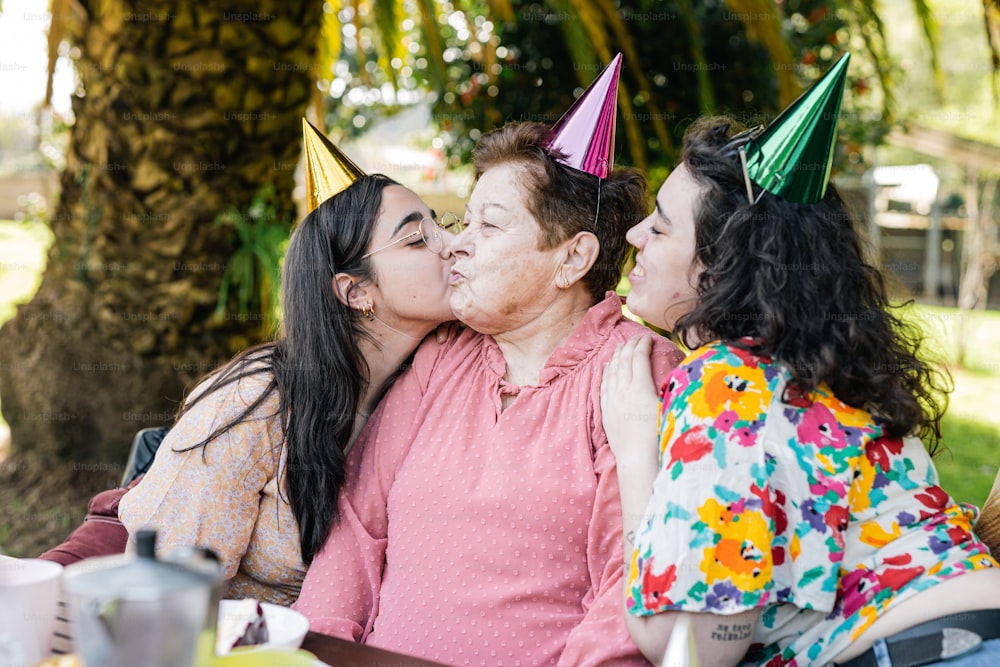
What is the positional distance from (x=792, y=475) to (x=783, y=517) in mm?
75

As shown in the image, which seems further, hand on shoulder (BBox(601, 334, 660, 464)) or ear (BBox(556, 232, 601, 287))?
ear (BBox(556, 232, 601, 287))

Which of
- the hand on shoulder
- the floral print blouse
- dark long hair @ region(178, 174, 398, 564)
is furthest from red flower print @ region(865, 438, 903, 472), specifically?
dark long hair @ region(178, 174, 398, 564)

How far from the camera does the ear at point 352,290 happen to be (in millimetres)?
2311

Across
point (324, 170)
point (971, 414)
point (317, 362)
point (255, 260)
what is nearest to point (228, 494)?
point (317, 362)

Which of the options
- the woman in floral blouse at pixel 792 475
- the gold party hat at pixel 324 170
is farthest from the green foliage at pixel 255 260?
the woman in floral blouse at pixel 792 475

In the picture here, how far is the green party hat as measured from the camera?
1.77 meters

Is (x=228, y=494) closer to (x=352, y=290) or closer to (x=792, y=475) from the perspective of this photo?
(x=352, y=290)

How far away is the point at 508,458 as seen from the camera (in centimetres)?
205

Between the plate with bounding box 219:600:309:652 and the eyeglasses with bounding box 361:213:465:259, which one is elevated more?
the eyeglasses with bounding box 361:213:465:259

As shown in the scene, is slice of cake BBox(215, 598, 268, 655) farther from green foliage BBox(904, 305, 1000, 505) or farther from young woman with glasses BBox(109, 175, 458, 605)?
green foliage BBox(904, 305, 1000, 505)

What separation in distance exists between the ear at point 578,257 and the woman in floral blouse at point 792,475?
1.35 feet

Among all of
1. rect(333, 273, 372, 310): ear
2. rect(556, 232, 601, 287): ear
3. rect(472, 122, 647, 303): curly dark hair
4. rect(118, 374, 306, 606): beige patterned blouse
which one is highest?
rect(472, 122, 647, 303): curly dark hair

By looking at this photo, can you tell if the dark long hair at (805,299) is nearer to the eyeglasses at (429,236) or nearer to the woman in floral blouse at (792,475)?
the woman in floral blouse at (792,475)

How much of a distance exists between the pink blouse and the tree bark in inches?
76.3
